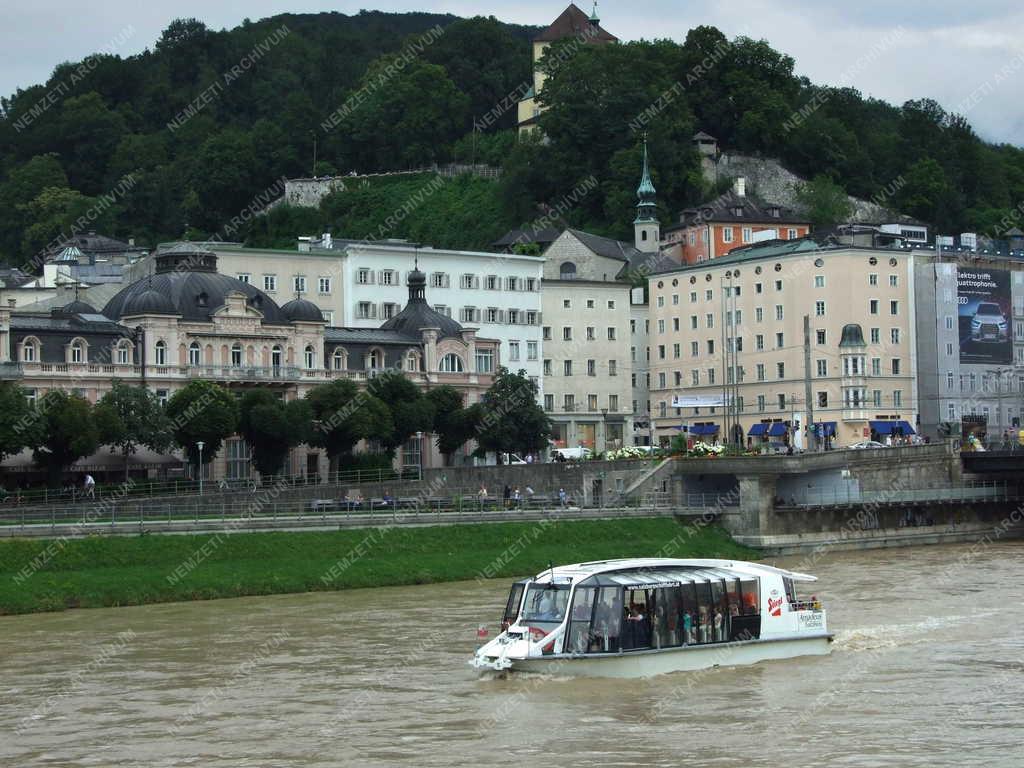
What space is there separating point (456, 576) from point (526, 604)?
82.7ft

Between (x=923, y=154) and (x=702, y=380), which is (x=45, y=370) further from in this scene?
(x=923, y=154)

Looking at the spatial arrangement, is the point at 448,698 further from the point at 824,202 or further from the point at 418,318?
the point at 824,202

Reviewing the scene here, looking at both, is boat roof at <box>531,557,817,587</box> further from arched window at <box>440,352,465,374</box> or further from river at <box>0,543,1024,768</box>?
arched window at <box>440,352,465,374</box>

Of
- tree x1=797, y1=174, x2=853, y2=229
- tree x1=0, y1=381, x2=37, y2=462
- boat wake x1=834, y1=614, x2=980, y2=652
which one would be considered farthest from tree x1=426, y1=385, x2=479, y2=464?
tree x1=797, y1=174, x2=853, y2=229

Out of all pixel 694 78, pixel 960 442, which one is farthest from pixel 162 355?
pixel 694 78

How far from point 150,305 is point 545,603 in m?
59.4

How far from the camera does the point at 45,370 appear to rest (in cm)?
9256

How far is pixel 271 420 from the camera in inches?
3615

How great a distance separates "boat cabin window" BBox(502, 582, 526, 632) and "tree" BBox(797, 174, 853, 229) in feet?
356

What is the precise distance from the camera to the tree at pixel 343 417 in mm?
95312

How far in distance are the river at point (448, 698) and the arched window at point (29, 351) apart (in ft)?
124

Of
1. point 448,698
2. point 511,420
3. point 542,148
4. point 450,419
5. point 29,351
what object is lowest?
point 448,698

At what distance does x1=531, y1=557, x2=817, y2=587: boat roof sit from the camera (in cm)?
4356

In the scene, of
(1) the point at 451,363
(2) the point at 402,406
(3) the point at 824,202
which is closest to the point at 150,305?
(2) the point at 402,406
